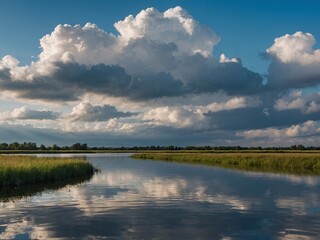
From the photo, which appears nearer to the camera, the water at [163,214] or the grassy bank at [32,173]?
the water at [163,214]

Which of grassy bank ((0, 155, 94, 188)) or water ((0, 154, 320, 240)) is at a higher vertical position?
grassy bank ((0, 155, 94, 188))

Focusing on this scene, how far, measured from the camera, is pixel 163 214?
23.2 m

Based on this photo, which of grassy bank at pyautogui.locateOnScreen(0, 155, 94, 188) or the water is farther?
grassy bank at pyautogui.locateOnScreen(0, 155, 94, 188)

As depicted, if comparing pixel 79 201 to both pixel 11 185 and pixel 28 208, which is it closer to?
pixel 28 208

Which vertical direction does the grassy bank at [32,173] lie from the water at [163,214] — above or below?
above

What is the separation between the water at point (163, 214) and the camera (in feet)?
59.7

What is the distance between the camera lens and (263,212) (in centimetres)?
2419

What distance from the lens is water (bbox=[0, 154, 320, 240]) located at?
18188 millimetres

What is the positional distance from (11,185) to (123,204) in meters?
14.1

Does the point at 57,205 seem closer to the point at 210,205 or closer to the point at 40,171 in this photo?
the point at 210,205

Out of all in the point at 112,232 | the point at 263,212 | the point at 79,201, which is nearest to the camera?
the point at 112,232

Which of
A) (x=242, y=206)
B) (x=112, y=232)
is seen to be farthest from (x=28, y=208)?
(x=242, y=206)

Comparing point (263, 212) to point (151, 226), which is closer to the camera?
point (151, 226)

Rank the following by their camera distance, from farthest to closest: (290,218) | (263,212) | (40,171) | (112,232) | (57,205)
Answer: (40,171) < (57,205) < (263,212) < (290,218) < (112,232)
